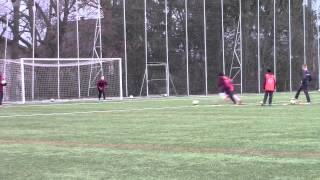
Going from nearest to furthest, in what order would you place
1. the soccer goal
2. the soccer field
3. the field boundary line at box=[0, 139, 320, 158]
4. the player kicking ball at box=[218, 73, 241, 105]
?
1. the soccer field
2. the field boundary line at box=[0, 139, 320, 158]
3. the player kicking ball at box=[218, 73, 241, 105]
4. the soccer goal

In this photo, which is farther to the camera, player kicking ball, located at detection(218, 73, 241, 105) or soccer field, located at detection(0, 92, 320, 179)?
player kicking ball, located at detection(218, 73, 241, 105)

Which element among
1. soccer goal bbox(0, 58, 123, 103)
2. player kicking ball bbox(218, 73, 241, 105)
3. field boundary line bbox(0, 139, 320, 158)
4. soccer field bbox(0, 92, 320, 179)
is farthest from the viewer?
soccer goal bbox(0, 58, 123, 103)

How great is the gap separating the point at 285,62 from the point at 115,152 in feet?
155

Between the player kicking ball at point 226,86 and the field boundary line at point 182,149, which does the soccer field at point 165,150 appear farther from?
the player kicking ball at point 226,86

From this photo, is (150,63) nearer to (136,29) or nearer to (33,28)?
(136,29)

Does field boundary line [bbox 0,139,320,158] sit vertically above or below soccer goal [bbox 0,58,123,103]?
below

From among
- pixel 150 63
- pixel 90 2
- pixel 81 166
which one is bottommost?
pixel 81 166

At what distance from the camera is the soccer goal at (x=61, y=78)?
39312 millimetres

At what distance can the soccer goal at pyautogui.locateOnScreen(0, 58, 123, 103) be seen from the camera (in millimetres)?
39312

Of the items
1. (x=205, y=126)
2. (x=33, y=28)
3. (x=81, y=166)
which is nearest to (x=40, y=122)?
(x=205, y=126)

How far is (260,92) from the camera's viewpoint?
53.6 meters

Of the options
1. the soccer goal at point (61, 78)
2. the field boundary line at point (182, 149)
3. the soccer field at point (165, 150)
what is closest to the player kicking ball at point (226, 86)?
the soccer field at point (165, 150)

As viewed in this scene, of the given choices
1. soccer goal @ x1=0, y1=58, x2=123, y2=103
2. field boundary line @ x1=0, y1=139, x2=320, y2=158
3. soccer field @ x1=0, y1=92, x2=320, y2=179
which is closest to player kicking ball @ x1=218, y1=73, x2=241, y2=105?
soccer field @ x1=0, y1=92, x2=320, y2=179

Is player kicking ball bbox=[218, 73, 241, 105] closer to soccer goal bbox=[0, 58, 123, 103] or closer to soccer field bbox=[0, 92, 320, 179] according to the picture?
soccer field bbox=[0, 92, 320, 179]
